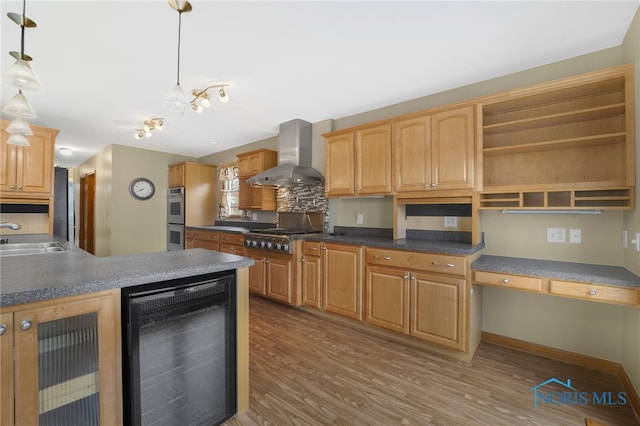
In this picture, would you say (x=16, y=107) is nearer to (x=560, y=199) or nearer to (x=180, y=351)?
(x=180, y=351)

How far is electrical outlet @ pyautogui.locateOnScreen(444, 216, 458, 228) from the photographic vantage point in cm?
279

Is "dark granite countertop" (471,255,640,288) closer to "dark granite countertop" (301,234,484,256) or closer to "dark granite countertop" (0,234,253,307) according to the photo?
"dark granite countertop" (301,234,484,256)

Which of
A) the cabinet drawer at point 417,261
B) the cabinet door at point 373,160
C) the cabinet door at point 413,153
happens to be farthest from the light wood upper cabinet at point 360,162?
the cabinet drawer at point 417,261

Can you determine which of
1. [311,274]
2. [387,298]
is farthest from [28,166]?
[387,298]

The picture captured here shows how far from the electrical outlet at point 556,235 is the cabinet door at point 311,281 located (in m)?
2.16

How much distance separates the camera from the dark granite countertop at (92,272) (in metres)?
1.04

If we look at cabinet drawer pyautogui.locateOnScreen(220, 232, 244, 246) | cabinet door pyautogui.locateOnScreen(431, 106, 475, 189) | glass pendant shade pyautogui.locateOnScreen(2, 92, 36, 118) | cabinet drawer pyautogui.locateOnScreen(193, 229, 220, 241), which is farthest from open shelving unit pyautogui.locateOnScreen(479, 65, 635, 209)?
cabinet drawer pyautogui.locateOnScreen(193, 229, 220, 241)

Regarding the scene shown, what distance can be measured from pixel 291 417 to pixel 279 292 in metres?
1.82

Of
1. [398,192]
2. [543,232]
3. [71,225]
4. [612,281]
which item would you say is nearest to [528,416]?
[612,281]

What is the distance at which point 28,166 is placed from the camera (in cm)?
348

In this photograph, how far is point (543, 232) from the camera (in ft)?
7.75

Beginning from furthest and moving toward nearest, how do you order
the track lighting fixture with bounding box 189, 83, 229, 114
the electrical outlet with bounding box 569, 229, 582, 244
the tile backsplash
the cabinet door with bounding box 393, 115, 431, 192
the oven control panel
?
the tile backsplash → the oven control panel → the track lighting fixture with bounding box 189, 83, 229, 114 → the cabinet door with bounding box 393, 115, 431, 192 → the electrical outlet with bounding box 569, 229, 582, 244

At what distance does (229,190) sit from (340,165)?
308 centimetres

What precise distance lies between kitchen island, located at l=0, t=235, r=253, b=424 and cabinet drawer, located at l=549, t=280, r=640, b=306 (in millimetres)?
2127
